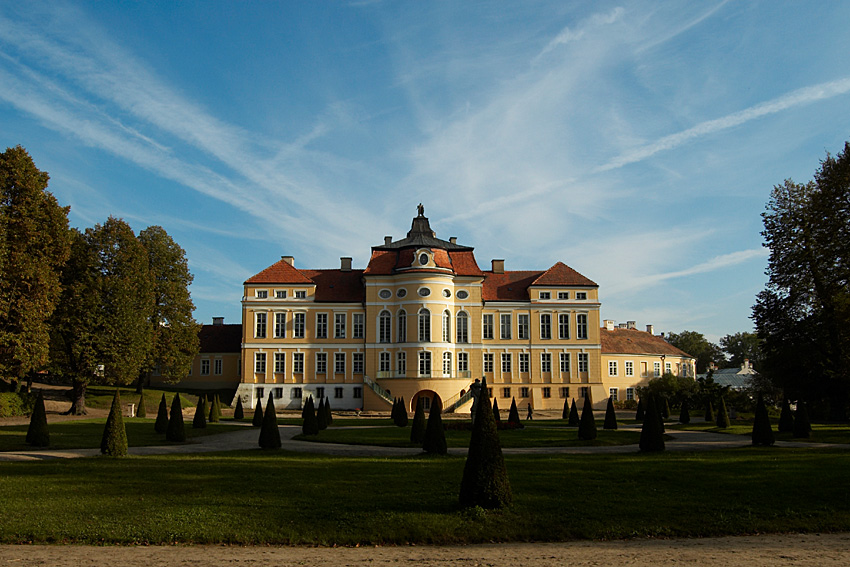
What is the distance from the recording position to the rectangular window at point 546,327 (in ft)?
175

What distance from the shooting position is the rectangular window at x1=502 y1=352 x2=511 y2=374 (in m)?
53.1

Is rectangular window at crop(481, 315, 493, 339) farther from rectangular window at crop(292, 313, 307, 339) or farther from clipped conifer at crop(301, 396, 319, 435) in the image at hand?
clipped conifer at crop(301, 396, 319, 435)

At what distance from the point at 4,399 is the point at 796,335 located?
4291 cm

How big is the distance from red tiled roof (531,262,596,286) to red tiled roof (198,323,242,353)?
2626cm

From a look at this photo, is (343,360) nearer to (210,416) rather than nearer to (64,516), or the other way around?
(210,416)

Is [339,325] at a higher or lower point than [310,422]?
higher

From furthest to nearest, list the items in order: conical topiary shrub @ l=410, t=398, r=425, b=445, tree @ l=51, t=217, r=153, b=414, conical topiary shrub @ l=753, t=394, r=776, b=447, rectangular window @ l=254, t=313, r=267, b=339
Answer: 1. rectangular window @ l=254, t=313, r=267, b=339
2. tree @ l=51, t=217, r=153, b=414
3. conical topiary shrub @ l=410, t=398, r=425, b=445
4. conical topiary shrub @ l=753, t=394, r=776, b=447

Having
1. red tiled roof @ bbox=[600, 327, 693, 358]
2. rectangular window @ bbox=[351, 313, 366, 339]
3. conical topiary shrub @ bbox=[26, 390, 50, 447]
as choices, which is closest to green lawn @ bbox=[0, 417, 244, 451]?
conical topiary shrub @ bbox=[26, 390, 50, 447]

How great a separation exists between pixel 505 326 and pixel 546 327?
3346mm

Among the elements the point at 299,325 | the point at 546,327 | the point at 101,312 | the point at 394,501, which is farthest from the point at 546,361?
the point at 394,501

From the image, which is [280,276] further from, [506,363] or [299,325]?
[506,363]

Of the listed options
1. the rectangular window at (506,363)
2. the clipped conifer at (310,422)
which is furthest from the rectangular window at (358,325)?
the clipped conifer at (310,422)

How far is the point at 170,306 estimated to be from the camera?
4728 centimetres

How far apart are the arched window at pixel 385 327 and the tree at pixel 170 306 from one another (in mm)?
13855
